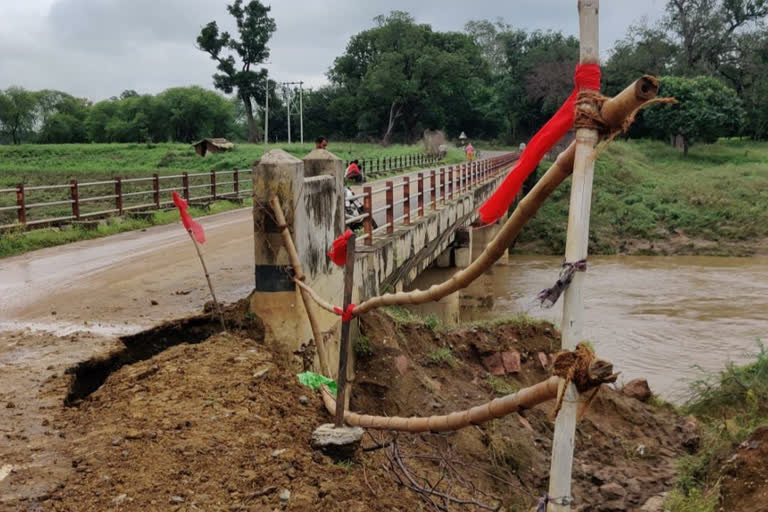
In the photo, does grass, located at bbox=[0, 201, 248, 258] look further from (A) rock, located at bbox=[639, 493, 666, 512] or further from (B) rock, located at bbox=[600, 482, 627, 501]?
(A) rock, located at bbox=[639, 493, 666, 512]

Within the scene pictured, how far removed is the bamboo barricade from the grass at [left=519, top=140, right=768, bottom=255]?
93.7 feet

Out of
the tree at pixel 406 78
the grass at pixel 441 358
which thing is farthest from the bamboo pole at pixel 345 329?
the tree at pixel 406 78

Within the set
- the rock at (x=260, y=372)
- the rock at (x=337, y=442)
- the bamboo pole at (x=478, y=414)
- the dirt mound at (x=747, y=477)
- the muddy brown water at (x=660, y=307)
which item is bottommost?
the muddy brown water at (x=660, y=307)

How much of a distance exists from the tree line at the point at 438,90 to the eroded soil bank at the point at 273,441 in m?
37.9

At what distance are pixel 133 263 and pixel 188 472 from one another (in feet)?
21.6

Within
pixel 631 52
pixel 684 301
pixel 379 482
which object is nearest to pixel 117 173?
pixel 684 301

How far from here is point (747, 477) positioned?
6.14 meters

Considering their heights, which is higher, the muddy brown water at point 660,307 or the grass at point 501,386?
the grass at point 501,386

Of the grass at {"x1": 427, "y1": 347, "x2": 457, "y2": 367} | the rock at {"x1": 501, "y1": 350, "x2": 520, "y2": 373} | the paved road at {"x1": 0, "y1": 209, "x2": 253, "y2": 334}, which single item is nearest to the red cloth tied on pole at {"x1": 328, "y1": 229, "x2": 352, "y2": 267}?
the paved road at {"x1": 0, "y1": 209, "x2": 253, "y2": 334}

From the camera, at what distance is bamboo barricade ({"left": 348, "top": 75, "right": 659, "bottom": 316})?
294 centimetres

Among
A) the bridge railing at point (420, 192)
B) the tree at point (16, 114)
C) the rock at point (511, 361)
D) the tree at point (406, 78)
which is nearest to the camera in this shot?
the rock at point (511, 361)

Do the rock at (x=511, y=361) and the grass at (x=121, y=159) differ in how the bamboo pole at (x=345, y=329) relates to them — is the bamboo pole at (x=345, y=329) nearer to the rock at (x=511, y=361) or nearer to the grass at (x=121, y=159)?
the rock at (x=511, y=361)

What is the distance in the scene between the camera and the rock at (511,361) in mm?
9727

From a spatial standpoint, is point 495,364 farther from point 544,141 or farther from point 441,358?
point 544,141
